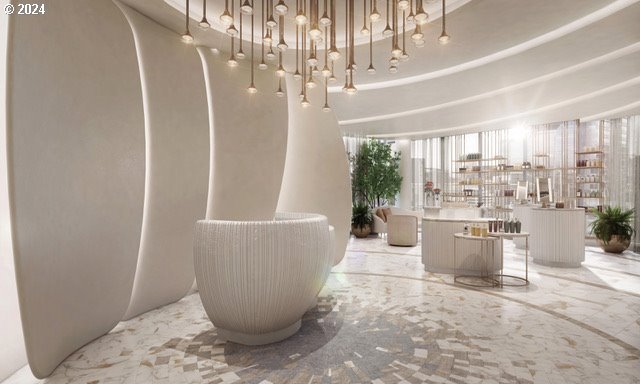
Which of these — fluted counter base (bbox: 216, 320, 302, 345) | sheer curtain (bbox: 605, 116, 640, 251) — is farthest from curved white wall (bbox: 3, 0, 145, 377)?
sheer curtain (bbox: 605, 116, 640, 251)

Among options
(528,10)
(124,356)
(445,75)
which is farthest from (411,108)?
(124,356)

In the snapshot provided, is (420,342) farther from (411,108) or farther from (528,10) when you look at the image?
(411,108)

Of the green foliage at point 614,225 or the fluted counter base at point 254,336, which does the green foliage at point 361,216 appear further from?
the fluted counter base at point 254,336

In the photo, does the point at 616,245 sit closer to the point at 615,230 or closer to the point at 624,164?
the point at 615,230

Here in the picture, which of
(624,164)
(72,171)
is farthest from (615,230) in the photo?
(72,171)

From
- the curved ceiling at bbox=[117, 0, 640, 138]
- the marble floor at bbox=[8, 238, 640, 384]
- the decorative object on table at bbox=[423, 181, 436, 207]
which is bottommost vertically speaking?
the marble floor at bbox=[8, 238, 640, 384]

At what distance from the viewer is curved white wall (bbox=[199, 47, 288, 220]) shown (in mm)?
4578

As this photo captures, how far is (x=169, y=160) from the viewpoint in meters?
3.96

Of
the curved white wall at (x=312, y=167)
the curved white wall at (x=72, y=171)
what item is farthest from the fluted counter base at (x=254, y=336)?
the curved white wall at (x=312, y=167)

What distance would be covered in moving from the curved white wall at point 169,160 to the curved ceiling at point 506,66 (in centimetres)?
34

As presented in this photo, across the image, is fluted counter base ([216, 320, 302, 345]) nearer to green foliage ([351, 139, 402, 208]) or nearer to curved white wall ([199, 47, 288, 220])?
curved white wall ([199, 47, 288, 220])

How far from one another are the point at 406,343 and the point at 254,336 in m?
1.24

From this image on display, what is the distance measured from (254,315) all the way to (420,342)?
1.38 metres

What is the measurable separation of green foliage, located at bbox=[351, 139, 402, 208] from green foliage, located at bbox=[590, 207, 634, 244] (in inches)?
205
